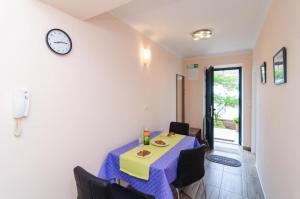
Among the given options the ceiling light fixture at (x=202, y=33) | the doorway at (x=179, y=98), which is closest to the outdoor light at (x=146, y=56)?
the ceiling light fixture at (x=202, y=33)

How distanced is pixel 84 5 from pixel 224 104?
13.9ft

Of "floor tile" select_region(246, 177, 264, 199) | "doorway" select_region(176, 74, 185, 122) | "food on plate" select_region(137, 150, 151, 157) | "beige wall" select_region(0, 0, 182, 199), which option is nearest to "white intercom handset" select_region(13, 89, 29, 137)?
"beige wall" select_region(0, 0, 182, 199)

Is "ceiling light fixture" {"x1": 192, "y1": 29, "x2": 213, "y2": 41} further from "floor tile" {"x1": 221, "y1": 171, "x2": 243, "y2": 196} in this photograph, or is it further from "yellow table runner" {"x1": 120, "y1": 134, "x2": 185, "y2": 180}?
"floor tile" {"x1": 221, "y1": 171, "x2": 243, "y2": 196}

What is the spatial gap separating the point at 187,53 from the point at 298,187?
353cm

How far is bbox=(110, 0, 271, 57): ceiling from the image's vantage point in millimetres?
1897

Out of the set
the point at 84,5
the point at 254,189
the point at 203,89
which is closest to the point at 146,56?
the point at 84,5

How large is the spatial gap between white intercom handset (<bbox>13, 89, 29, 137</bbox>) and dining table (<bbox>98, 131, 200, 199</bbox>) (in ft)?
3.26

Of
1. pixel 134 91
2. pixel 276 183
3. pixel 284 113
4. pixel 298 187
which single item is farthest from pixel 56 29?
pixel 276 183

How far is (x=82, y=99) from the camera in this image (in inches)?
66.5

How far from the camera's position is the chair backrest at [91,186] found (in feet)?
3.75

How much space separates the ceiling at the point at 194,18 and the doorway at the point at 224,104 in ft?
3.85

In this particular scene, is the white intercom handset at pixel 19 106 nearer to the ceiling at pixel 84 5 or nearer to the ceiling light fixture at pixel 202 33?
the ceiling at pixel 84 5

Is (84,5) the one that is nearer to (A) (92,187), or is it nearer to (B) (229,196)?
(A) (92,187)

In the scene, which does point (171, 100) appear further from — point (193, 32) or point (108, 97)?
point (108, 97)
